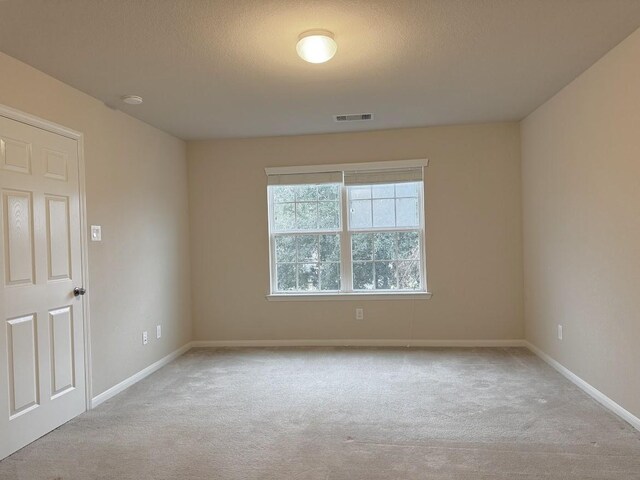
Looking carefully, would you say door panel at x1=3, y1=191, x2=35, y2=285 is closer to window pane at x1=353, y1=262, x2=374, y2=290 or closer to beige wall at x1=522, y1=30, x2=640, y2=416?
window pane at x1=353, y1=262, x2=374, y2=290

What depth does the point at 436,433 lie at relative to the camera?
2742mm

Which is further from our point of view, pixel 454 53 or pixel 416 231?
pixel 416 231

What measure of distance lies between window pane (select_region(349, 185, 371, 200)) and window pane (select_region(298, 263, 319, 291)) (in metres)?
0.88

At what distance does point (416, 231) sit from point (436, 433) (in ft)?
8.50

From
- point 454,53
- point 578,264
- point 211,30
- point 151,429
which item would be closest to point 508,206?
point 578,264

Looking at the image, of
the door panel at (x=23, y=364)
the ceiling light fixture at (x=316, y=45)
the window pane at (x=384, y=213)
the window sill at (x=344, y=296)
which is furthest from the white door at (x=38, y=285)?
the window pane at (x=384, y=213)

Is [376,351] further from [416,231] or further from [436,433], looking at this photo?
[436,433]

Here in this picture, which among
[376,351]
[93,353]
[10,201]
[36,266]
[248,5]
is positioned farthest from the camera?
[376,351]

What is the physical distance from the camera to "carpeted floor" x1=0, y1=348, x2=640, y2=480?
2365 mm

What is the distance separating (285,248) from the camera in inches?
204

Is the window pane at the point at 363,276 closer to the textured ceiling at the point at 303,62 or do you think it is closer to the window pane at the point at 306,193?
the window pane at the point at 306,193

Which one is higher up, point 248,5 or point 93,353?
point 248,5

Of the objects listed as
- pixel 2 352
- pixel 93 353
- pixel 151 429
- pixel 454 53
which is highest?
pixel 454 53

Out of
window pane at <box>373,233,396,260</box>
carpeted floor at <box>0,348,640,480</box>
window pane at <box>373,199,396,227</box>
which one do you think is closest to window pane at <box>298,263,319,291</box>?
window pane at <box>373,233,396,260</box>
